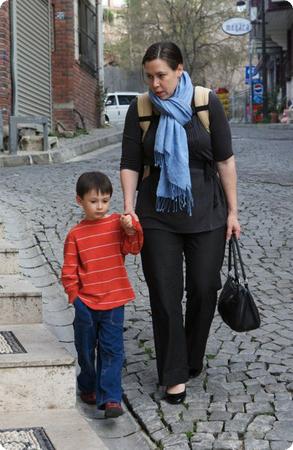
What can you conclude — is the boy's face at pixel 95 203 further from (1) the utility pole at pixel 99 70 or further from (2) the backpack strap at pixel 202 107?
(1) the utility pole at pixel 99 70

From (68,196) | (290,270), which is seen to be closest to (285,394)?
(290,270)

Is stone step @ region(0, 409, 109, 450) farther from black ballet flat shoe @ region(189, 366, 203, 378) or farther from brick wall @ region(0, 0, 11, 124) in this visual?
brick wall @ region(0, 0, 11, 124)

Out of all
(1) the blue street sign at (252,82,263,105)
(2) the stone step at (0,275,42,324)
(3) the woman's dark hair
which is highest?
(1) the blue street sign at (252,82,263,105)

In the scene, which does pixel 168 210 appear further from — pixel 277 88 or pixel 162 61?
pixel 277 88

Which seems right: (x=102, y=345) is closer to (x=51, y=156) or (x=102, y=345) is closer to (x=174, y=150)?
(x=174, y=150)

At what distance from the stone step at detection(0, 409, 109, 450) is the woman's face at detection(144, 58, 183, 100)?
162cm

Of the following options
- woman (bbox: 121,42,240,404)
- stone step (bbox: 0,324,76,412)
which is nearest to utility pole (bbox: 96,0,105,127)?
woman (bbox: 121,42,240,404)

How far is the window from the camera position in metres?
20.0

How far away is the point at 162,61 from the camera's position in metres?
3.81

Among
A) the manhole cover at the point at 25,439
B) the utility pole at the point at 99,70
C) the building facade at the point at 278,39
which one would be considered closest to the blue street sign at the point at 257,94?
the building facade at the point at 278,39

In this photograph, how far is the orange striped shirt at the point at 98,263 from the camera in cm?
376

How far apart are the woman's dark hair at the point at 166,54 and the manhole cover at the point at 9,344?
1582 mm

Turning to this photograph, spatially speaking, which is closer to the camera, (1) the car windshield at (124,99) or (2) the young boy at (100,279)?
(2) the young boy at (100,279)

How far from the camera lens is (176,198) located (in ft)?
12.6
